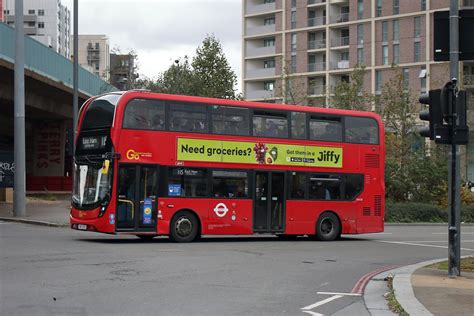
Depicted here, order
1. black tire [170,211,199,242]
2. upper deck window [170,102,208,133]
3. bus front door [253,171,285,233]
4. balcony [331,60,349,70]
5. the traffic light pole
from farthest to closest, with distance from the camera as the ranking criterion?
balcony [331,60,349,70]
bus front door [253,171,285,233]
black tire [170,211,199,242]
upper deck window [170,102,208,133]
the traffic light pole

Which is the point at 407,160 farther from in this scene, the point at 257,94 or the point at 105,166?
the point at 257,94

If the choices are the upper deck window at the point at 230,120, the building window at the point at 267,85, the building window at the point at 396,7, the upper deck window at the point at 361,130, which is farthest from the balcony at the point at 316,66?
the upper deck window at the point at 230,120

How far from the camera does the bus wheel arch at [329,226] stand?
74.5ft

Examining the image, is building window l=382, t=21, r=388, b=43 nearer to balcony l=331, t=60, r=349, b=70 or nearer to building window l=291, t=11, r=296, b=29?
balcony l=331, t=60, r=349, b=70

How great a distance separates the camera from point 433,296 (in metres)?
10.5

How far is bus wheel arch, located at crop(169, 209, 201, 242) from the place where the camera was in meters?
19.9

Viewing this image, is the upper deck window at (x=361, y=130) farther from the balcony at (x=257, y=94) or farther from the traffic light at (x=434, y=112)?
the balcony at (x=257, y=94)

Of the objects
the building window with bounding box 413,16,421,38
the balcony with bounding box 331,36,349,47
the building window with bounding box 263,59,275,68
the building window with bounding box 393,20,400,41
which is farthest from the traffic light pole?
the building window with bounding box 263,59,275,68

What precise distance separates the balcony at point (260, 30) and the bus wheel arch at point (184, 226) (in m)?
71.4

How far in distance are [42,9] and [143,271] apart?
530 feet

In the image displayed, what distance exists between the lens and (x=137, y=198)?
1922 cm

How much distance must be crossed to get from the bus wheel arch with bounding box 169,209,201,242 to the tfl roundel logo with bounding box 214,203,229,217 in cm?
60

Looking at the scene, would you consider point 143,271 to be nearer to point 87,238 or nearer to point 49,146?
point 87,238

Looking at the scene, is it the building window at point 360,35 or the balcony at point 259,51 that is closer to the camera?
the building window at point 360,35
